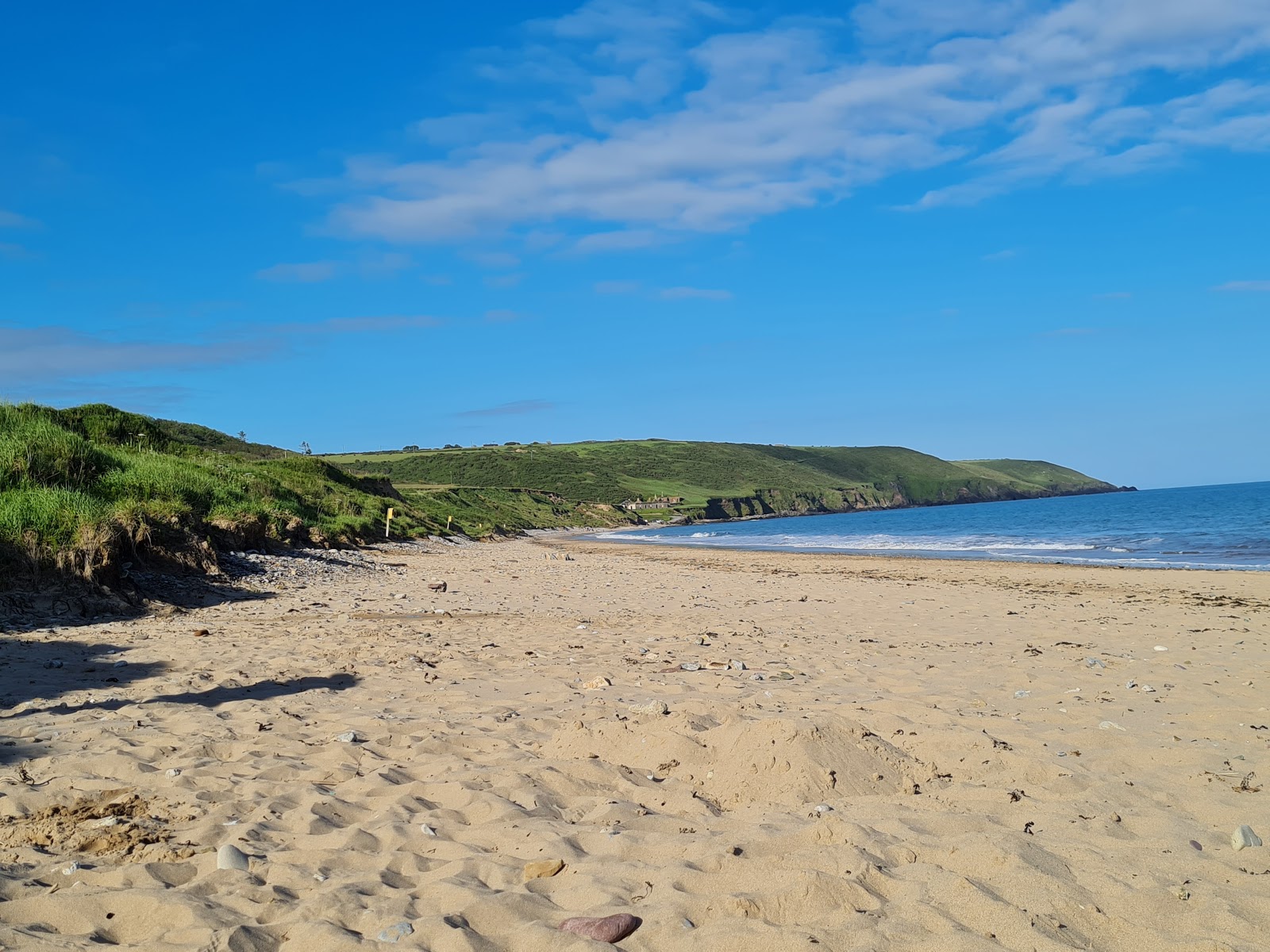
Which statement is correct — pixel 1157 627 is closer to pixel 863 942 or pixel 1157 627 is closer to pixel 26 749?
pixel 863 942

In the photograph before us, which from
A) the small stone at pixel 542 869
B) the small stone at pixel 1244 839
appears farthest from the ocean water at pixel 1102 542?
the small stone at pixel 542 869

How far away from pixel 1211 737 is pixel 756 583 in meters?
13.6

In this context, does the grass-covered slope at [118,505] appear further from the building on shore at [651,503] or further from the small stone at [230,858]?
the building on shore at [651,503]

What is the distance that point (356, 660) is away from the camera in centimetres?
781

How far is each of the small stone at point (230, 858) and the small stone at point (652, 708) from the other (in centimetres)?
296

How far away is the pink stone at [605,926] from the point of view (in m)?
3.04

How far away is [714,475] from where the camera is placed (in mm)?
139750

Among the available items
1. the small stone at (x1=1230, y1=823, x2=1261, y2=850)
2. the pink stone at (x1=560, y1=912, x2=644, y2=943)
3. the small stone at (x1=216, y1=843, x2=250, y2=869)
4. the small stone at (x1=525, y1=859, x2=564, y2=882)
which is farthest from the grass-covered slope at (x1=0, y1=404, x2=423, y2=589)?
the small stone at (x1=1230, y1=823, x2=1261, y2=850)

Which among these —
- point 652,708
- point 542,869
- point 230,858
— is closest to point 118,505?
point 652,708

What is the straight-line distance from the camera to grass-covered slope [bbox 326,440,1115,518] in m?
105

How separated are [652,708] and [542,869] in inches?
93.7

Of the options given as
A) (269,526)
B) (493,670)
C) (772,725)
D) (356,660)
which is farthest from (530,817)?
(269,526)

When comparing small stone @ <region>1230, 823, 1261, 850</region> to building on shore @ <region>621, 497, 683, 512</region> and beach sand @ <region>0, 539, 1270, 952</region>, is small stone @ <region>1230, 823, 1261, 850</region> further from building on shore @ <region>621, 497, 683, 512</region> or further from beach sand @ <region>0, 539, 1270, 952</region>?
building on shore @ <region>621, 497, 683, 512</region>

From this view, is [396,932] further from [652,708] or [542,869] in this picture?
[652,708]
